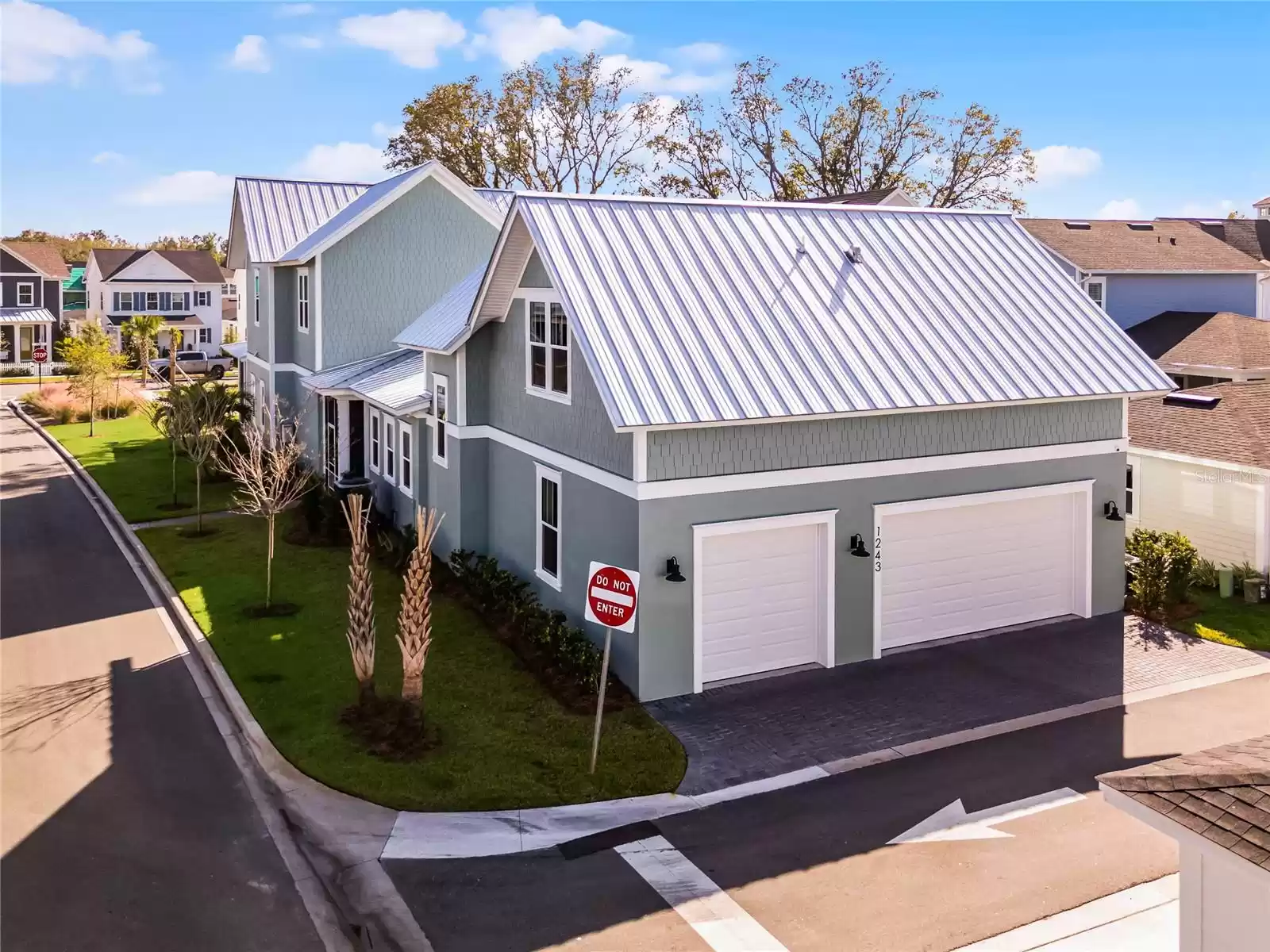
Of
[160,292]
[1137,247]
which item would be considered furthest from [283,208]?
[160,292]

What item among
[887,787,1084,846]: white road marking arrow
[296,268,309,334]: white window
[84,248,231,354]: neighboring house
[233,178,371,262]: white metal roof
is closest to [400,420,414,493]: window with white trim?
[296,268,309,334]: white window

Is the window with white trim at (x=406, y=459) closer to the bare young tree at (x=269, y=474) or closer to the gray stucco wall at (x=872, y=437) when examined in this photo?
the bare young tree at (x=269, y=474)

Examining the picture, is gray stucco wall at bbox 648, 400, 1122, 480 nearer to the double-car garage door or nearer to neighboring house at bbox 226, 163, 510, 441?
the double-car garage door

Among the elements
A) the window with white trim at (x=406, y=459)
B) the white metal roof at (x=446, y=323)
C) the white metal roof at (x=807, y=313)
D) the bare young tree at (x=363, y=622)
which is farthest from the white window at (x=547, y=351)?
the window with white trim at (x=406, y=459)

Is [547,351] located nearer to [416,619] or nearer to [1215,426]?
[416,619]

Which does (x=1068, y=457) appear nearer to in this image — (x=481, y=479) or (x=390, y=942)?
(x=481, y=479)

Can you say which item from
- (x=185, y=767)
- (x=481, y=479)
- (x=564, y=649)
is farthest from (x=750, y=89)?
(x=185, y=767)
